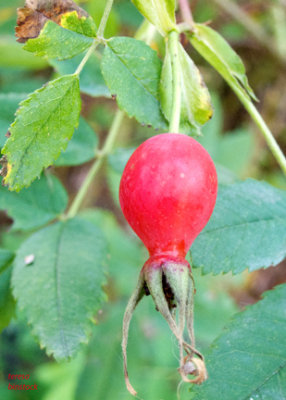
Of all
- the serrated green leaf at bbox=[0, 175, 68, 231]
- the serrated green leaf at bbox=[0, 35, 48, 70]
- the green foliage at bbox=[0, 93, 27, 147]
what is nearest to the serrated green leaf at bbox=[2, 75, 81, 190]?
the green foliage at bbox=[0, 93, 27, 147]

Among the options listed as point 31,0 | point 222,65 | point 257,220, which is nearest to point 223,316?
point 257,220

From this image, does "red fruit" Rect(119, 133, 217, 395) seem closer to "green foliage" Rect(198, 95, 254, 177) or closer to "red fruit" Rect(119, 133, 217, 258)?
"red fruit" Rect(119, 133, 217, 258)

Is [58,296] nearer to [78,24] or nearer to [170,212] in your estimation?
[170,212]

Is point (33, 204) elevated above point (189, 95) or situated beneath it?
situated beneath

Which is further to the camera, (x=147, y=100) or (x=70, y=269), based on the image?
(x=70, y=269)

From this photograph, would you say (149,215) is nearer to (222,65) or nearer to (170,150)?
(170,150)

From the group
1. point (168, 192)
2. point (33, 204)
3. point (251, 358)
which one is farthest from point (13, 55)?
point (251, 358)
